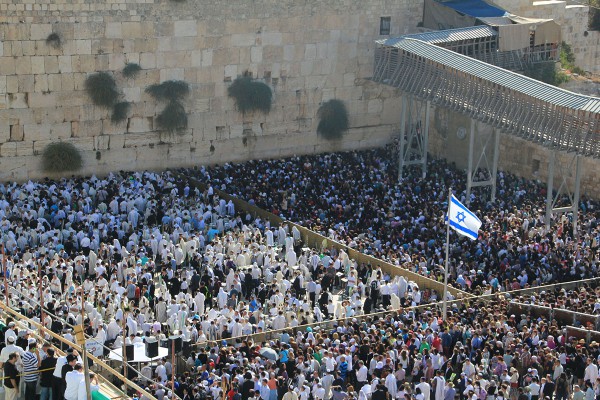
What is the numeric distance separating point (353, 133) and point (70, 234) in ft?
49.3

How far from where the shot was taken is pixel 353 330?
25.7 meters

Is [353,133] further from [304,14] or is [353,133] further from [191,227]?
[191,227]

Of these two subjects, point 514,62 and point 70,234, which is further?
point 514,62

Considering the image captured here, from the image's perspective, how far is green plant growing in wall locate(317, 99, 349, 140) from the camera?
142ft

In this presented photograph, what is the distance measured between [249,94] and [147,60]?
3.83 meters

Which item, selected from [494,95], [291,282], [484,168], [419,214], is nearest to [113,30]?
[419,214]

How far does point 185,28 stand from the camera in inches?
1577

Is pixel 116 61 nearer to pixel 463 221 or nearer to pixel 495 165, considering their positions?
pixel 495 165

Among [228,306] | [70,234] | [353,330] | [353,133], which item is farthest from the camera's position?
[353,133]

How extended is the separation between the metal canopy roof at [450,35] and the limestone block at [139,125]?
26.3ft

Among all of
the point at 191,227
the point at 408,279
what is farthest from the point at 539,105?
the point at 191,227

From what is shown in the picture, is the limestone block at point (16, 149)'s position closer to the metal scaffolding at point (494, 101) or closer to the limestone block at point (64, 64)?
the limestone block at point (64, 64)

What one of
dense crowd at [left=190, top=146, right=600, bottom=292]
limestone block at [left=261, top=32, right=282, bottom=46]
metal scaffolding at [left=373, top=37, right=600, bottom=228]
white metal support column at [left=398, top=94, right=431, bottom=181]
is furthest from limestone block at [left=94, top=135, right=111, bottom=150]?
white metal support column at [left=398, top=94, right=431, bottom=181]

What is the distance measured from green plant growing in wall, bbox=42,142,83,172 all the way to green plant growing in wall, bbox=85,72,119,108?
168 centimetres
